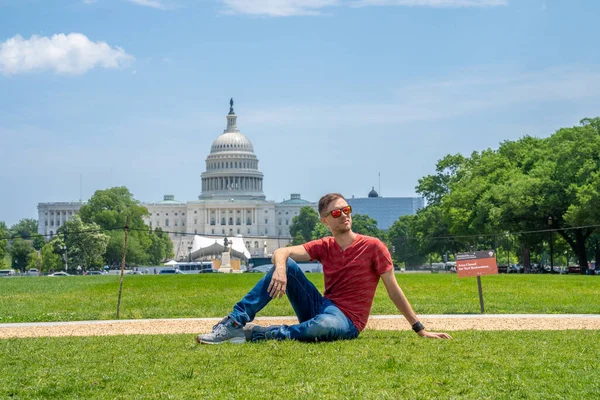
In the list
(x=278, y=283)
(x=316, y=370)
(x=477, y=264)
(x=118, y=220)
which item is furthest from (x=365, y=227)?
(x=316, y=370)

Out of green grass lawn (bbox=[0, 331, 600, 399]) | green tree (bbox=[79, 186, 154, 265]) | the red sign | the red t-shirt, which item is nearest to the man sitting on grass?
the red t-shirt

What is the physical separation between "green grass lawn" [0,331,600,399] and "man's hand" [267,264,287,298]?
1.97 ft

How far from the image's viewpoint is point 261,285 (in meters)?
9.97

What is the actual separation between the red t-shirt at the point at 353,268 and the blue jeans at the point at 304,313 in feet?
0.49

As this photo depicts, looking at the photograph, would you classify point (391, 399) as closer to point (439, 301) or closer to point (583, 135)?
point (439, 301)

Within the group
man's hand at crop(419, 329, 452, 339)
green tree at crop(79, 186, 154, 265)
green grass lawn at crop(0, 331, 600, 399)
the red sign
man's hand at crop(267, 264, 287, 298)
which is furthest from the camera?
green tree at crop(79, 186, 154, 265)

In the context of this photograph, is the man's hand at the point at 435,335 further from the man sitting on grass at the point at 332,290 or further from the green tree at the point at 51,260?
the green tree at the point at 51,260

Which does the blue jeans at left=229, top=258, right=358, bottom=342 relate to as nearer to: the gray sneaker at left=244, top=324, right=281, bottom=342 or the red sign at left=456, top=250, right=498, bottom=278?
the gray sneaker at left=244, top=324, right=281, bottom=342

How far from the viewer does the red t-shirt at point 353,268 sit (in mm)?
10258

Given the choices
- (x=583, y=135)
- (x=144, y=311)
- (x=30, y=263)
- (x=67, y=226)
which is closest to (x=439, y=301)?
(x=144, y=311)

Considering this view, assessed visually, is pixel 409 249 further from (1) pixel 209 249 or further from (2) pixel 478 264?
(2) pixel 478 264

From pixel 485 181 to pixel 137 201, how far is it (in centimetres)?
10005

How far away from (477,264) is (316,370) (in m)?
12.5

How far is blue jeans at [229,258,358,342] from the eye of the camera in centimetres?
1013
